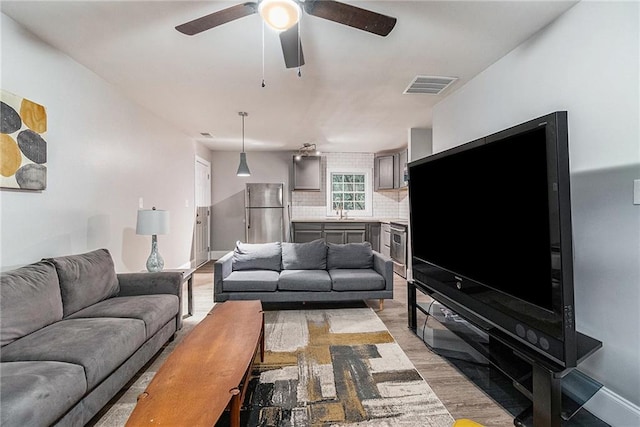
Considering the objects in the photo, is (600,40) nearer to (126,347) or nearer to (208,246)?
(126,347)

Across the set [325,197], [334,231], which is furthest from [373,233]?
[325,197]

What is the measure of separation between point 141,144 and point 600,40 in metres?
4.35

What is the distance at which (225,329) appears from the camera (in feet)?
6.76

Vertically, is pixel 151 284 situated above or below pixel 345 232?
below

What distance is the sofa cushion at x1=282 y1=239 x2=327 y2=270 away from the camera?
12.7ft

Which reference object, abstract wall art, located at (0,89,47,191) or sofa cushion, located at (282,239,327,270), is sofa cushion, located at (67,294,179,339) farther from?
sofa cushion, located at (282,239,327,270)

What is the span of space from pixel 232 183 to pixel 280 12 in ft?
18.6

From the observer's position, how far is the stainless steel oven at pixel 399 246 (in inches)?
202

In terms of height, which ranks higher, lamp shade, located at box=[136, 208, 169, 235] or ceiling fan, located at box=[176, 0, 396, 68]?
ceiling fan, located at box=[176, 0, 396, 68]

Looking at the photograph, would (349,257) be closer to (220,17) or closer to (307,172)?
(220,17)

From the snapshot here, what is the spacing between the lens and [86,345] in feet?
5.54

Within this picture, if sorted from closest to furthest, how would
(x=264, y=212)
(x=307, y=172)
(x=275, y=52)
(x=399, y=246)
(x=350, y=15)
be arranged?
1. (x=350, y=15)
2. (x=275, y=52)
3. (x=399, y=246)
4. (x=264, y=212)
5. (x=307, y=172)

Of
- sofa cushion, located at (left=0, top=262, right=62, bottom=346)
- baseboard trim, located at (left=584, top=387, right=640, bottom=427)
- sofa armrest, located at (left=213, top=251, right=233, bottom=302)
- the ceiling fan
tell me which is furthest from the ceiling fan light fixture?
baseboard trim, located at (left=584, top=387, right=640, bottom=427)

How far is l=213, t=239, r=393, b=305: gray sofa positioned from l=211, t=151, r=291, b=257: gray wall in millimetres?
3096
